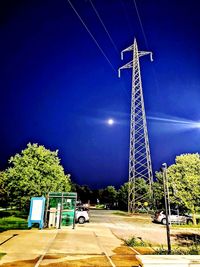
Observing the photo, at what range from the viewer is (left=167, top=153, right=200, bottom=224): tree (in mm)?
23763

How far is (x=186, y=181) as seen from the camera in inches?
981

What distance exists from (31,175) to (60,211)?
568 centimetres

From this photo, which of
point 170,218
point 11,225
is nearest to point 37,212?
point 11,225

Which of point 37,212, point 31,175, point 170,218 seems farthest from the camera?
point 170,218

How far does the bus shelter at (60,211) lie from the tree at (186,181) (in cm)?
1240

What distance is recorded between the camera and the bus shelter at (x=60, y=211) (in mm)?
17234

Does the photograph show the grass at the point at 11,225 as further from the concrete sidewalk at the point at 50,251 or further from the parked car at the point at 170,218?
the parked car at the point at 170,218

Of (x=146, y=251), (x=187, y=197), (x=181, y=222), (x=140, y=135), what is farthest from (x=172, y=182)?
(x=146, y=251)

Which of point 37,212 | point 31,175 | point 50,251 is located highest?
point 31,175

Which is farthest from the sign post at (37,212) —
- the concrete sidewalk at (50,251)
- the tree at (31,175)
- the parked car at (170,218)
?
the parked car at (170,218)

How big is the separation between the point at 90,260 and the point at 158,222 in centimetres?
1831

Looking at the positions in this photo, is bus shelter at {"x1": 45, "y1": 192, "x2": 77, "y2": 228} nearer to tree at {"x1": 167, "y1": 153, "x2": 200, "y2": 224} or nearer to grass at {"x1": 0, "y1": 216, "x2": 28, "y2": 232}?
grass at {"x1": 0, "y1": 216, "x2": 28, "y2": 232}

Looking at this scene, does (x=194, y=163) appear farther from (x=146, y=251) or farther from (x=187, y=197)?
(x=146, y=251)

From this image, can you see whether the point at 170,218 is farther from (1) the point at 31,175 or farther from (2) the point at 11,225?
(2) the point at 11,225
